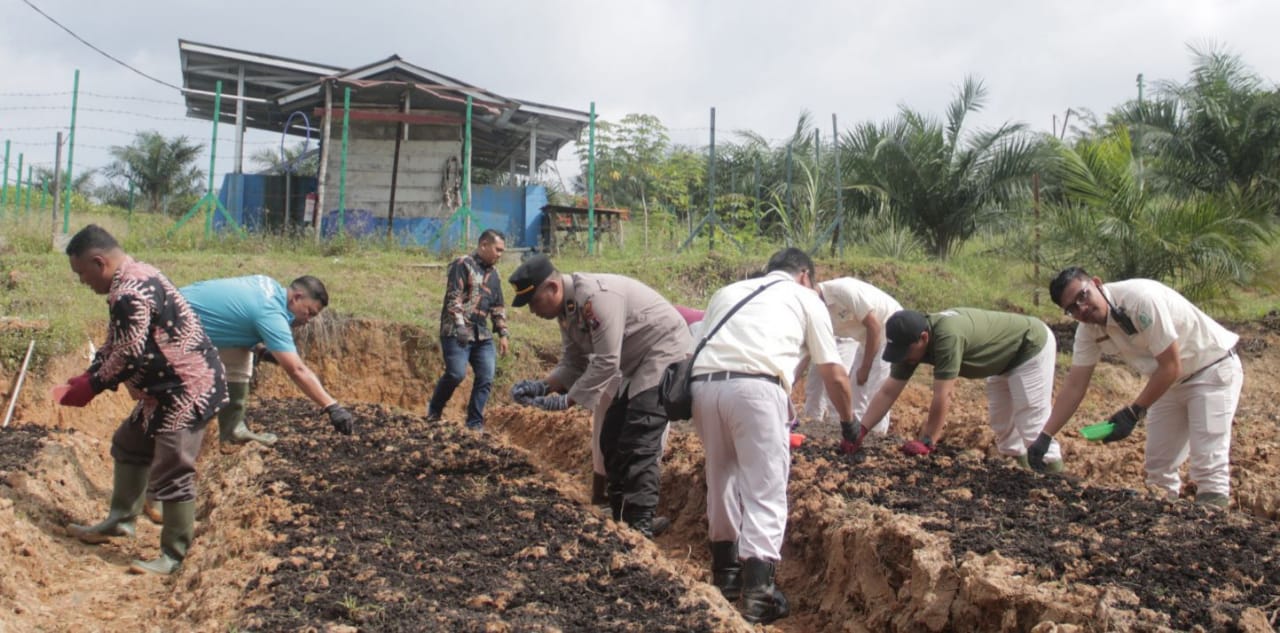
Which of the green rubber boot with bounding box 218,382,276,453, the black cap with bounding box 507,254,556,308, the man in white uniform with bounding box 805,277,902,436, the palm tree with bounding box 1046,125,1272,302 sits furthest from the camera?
the palm tree with bounding box 1046,125,1272,302

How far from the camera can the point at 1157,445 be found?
6.23 meters

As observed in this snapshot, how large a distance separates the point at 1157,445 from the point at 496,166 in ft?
61.9

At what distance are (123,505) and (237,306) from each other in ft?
4.36

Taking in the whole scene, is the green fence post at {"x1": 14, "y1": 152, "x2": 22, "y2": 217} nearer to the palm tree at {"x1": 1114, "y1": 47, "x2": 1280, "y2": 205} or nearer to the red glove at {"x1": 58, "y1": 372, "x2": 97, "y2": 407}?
the red glove at {"x1": 58, "y1": 372, "x2": 97, "y2": 407}

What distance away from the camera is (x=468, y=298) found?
8.42 meters

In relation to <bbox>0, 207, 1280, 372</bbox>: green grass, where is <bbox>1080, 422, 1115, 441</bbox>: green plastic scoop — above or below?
below

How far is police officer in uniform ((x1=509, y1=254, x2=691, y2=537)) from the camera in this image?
5.39 meters

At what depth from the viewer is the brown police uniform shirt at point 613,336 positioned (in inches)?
213

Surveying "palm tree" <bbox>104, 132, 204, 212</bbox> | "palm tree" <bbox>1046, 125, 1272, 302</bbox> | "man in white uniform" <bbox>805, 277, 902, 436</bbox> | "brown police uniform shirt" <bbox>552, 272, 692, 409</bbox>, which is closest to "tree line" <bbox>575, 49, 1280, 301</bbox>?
"palm tree" <bbox>1046, 125, 1272, 302</bbox>

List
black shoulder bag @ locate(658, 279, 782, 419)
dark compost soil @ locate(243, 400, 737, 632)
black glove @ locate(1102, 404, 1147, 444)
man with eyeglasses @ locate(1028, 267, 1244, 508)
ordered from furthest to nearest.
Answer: black glove @ locate(1102, 404, 1147, 444) < man with eyeglasses @ locate(1028, 267, 1244, 508) < black shoulder bag @ locate(658, 279, 782, 419) < dark compost soil @ locate(243, 400, 737, 632)

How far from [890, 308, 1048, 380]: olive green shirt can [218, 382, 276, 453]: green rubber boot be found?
173 inches

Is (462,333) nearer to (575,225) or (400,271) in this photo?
(400,271)

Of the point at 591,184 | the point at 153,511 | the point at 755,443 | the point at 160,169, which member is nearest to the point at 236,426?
the point at 153,511

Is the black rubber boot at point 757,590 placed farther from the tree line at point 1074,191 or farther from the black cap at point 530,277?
the tree line at point 1074,191
